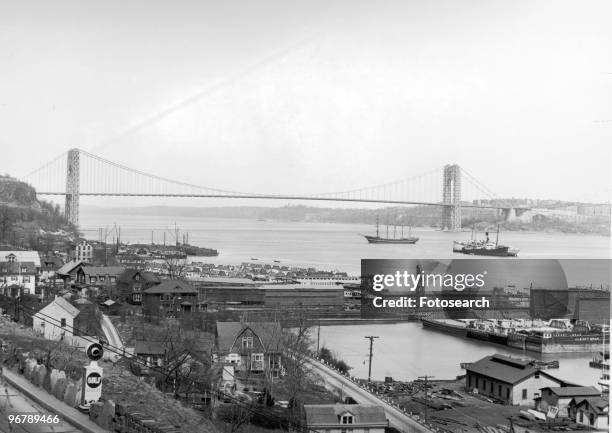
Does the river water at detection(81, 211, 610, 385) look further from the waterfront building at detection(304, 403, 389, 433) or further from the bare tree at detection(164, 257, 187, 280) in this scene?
the waterfront building at detection(304, 403, 389, 433)

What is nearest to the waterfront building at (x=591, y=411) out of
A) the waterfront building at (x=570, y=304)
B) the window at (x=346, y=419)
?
the waterfront building at (x=570, y=304)

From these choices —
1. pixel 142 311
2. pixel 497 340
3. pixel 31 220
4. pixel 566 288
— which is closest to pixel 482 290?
pixel 566 288

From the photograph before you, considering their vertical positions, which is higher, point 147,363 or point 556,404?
point 147,363

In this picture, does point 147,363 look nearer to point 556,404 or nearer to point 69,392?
point 69,392

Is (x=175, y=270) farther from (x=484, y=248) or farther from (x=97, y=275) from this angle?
(x=484, y=248)

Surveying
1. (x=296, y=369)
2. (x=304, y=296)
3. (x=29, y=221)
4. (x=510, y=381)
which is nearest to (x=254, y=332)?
(x=296, y=369)

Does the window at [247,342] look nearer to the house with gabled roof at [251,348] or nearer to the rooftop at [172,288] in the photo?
the house with gabled roof at [251,348]

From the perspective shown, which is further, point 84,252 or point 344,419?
point 84,252
